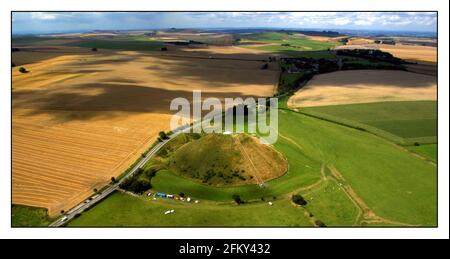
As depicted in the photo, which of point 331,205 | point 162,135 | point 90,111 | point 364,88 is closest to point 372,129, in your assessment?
point 331,205

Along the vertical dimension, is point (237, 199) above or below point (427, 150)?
below

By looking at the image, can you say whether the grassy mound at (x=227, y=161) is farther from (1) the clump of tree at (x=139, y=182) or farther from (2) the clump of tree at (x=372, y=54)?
(2) the clump of tree at (x=372, y=54)

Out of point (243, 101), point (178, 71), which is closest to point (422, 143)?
point (243, 101)

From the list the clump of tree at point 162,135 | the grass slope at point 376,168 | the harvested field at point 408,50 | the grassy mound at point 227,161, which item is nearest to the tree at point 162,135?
the clump of tree at point 162,135

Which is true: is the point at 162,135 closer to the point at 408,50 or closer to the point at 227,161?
the point at 227,161

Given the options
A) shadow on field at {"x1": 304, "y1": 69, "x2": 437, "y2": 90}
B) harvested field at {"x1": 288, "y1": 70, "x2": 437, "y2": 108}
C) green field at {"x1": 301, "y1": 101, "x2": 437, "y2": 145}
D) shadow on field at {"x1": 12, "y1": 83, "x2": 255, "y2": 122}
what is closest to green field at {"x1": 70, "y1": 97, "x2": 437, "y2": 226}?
green field at {"x1": 301, "y1": 101, "x2": 437, "y2": 145}

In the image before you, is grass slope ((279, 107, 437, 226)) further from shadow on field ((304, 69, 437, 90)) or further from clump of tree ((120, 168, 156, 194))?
shadow on field ((304, 69, 437, 90))

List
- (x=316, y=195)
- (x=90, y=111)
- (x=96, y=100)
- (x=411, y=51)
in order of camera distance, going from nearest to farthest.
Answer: (x=316, y=195) < (x=90, y=111) < (x=96, y=100) < (x=411, y=51)
